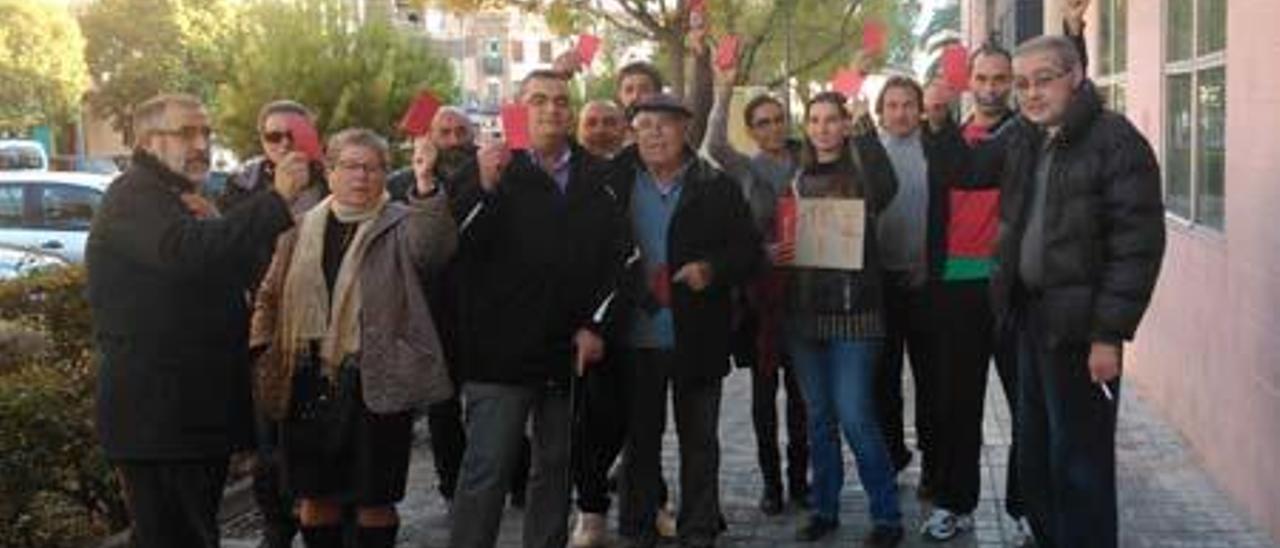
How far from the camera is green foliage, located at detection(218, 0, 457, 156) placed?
18156mm

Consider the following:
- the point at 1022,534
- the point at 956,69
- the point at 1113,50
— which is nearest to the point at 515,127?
the point at 956,69

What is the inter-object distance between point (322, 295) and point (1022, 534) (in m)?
2.94

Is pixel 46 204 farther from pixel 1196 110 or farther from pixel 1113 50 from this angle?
pixel 1196 110

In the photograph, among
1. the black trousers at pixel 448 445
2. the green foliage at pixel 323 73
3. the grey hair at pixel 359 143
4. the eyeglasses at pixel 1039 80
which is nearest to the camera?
the eyeglasses at pixel 1039 80

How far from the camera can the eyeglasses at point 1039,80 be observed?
489cm

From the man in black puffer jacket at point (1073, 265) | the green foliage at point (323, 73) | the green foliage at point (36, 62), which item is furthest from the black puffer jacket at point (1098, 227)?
the green foliage at point (36, 62)

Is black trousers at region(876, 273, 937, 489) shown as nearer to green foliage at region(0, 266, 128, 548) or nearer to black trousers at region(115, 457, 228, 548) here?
black trousers at region(115, 457, 228, 548)

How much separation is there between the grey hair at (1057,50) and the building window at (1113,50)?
18.1 ft

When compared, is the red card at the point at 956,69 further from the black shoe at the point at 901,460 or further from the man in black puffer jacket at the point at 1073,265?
the black shoe at the point at 901,460

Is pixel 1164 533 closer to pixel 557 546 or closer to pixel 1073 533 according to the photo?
pixel 1073 533

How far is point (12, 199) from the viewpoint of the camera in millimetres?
16547

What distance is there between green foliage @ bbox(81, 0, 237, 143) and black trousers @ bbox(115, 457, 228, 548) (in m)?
51.0

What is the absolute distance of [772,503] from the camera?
686 centimetres

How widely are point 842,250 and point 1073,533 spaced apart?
4.78ft
